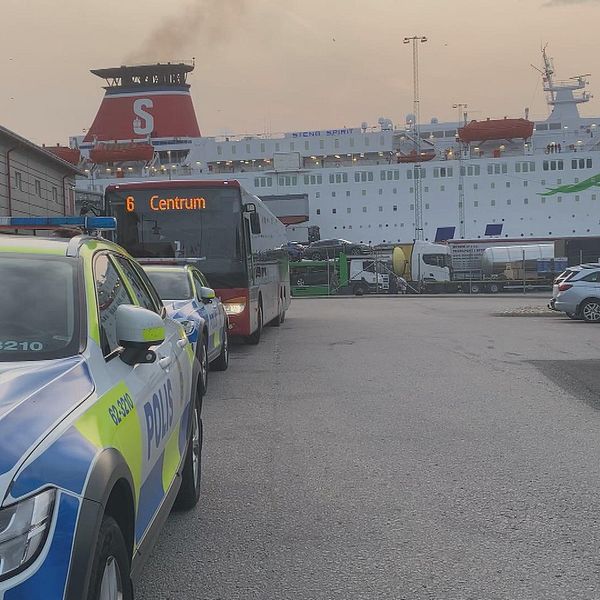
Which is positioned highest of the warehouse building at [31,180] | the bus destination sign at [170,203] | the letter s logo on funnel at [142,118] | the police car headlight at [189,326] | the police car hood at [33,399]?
the letter s logo on funnel at [142,118]

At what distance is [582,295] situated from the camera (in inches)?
752

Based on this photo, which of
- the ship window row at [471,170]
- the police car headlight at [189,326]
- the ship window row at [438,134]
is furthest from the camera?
the ship window row at [438,134]

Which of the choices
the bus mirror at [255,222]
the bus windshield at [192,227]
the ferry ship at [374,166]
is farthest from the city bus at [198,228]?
the ferry ship at [374,166]

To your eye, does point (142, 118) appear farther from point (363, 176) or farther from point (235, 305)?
point (235, 305)

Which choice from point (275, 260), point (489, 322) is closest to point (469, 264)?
point (489, 322)

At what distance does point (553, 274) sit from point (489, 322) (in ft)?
78.3

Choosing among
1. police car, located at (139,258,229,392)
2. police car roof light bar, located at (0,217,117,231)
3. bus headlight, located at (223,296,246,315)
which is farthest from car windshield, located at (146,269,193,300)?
police car roof light bar, located at (0,217,117,231)

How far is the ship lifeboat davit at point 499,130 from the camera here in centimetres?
5678

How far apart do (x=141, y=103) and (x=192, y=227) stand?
49058mm

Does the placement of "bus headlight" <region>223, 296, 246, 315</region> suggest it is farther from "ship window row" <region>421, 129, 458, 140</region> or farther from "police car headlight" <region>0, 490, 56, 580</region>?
"ship window row" <region>421, 129, 458, 140</region>

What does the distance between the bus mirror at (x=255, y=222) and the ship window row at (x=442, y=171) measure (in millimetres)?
44866

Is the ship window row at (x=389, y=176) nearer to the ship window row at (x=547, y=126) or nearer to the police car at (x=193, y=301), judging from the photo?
the ship window row at (x=547, y=126)

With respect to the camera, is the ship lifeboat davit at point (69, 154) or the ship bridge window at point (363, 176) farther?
the ship bridge window at point (363, 176)

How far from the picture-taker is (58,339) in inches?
114
